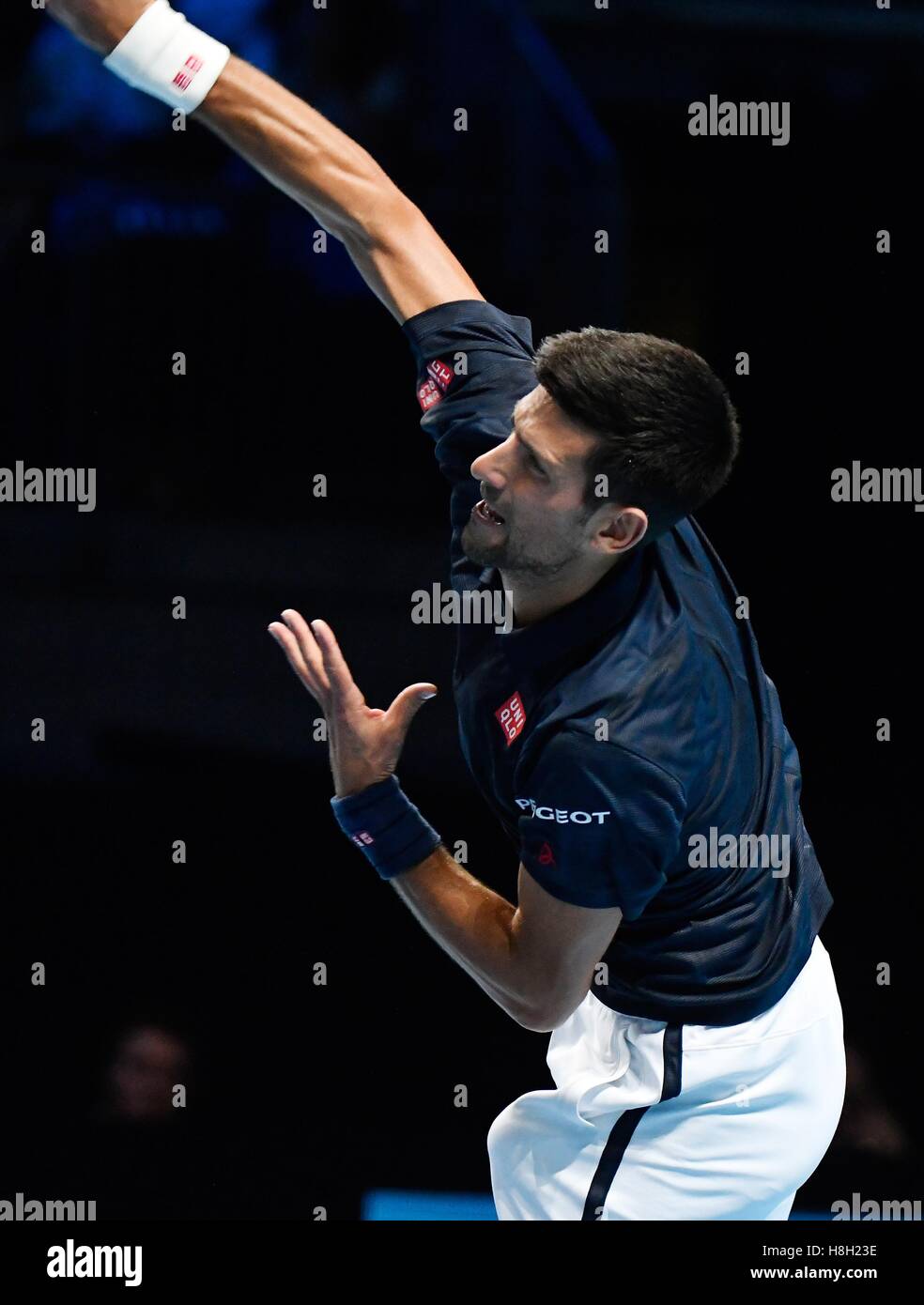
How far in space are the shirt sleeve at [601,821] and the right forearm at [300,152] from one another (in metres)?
0.95

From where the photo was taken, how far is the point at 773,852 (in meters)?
2.55

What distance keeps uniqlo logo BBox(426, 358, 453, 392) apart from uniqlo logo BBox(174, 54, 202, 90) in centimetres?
57

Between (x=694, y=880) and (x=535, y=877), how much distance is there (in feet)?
0.92

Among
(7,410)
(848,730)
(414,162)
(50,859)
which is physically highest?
(414,162)

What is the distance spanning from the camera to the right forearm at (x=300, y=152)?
2.67 meters

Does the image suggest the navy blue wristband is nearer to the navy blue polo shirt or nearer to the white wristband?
the navy blue polo shirt

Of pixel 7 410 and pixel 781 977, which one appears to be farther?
pixel 7 410

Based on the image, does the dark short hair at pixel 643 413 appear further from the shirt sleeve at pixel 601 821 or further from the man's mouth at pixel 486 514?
the shirt sleeve at pixel 601 821

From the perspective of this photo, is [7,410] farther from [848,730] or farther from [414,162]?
[848,730]

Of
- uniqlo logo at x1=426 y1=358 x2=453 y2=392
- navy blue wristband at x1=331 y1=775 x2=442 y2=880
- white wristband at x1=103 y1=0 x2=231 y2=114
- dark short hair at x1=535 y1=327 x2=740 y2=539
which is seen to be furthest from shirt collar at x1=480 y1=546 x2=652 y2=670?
white wristband at x1=103 y1=0 x2=231 y2=114

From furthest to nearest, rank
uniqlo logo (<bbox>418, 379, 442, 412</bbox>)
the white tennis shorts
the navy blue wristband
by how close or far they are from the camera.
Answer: uniqlo logo (<bbox>418, 379, 442, 412</bbox>) < the white tennis shorts < the navy blue wristband

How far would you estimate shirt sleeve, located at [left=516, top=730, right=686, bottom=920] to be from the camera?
89.4 inches
